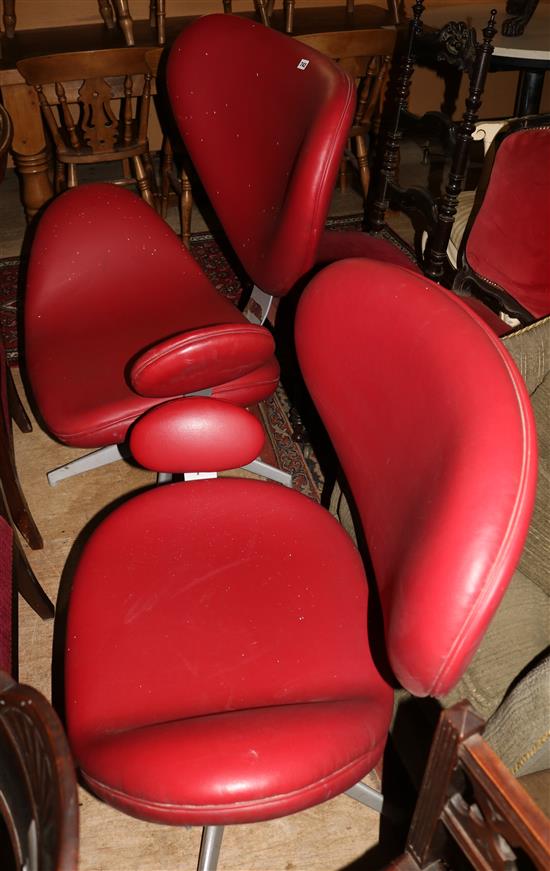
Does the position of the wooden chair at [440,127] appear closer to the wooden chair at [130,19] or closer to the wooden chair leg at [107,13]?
the wooden chair at [130,19]

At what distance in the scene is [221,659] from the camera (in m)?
0.92

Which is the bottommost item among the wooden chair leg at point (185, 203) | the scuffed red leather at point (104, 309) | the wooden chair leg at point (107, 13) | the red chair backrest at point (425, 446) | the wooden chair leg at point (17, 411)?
the wooden chair leg at point (17, 411)

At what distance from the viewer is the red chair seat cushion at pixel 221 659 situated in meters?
0.76

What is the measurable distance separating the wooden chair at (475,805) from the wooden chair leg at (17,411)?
58.8 inches

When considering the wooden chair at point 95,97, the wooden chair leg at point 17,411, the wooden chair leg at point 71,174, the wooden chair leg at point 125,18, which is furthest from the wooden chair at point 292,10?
the wooden chair leg at point 17,411

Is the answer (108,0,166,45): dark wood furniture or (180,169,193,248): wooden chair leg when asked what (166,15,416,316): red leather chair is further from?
(108,0,166,45): dark wood furniture

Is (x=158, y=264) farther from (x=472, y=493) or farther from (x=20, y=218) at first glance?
(x=20, y=218)

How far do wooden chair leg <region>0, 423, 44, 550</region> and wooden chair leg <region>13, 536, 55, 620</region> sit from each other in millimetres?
203

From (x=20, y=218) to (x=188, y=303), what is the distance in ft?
6.72

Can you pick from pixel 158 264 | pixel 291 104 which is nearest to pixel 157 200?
pixel 158 264

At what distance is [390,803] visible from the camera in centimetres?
121

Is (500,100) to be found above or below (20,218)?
above

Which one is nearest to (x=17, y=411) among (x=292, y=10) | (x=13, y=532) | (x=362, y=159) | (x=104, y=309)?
(x=104, y=309)

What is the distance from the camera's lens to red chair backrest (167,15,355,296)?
1.23m
